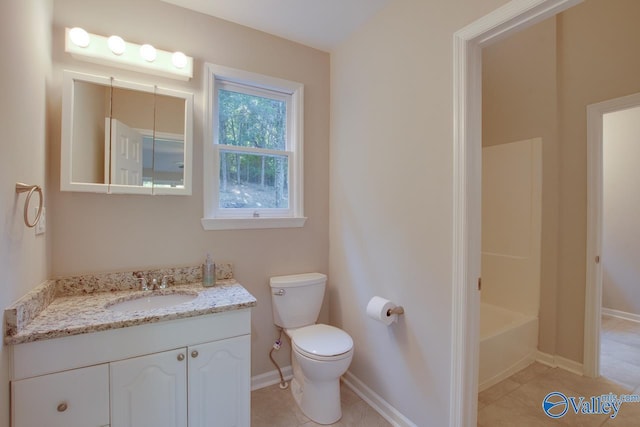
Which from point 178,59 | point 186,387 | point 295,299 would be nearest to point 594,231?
point 295,299

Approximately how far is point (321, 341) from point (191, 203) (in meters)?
1.20

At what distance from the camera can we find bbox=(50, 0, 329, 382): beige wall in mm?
1522

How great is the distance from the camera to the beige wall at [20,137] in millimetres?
992

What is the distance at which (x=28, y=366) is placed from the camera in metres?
1.06

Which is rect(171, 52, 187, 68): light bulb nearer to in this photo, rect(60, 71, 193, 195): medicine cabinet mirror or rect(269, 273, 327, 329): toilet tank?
rect(60, 71, 193, 195): medicine cabinet mirror

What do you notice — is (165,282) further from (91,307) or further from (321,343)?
(321,343)

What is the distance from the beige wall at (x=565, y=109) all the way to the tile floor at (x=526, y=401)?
246mm

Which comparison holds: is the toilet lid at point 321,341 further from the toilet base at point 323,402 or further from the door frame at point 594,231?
the door frame at point 594,231

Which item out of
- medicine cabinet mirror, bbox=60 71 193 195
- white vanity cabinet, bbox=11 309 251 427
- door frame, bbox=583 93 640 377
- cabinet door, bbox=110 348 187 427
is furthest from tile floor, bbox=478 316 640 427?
medicine cabinet mirror, bbox=60 71 193 195

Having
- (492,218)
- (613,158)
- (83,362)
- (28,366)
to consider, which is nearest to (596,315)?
(492,218)

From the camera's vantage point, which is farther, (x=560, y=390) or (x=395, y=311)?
(x=560, y=390)

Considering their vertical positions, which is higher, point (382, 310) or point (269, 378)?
point (382, 310)

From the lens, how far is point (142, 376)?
1234 millimetres

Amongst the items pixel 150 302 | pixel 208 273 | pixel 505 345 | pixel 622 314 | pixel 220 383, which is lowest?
pixel 622 314
